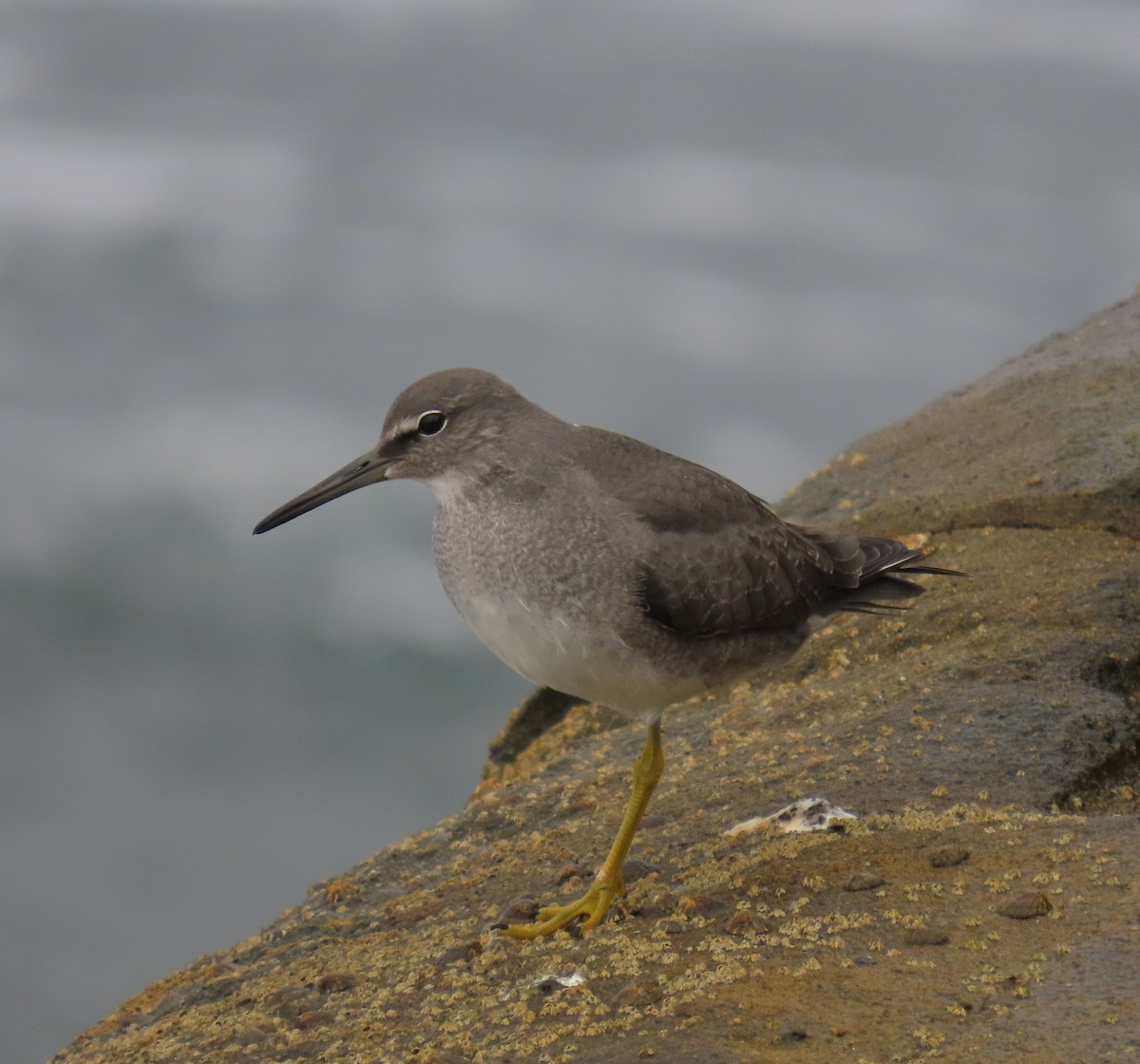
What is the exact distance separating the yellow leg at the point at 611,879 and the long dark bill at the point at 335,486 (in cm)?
186

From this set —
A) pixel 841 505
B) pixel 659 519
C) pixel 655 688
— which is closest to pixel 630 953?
pixel 655 688

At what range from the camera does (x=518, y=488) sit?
21.4 ft

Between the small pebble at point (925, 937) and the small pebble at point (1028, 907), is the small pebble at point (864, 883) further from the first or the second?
the small pebble at point (1028, 907)

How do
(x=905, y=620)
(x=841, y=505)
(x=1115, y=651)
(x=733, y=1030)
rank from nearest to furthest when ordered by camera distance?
(x=733, y=1030) < (x=1115, y=651) < (x=905, y=620) < (x=841, y=505)

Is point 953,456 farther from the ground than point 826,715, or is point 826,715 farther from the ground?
point 953,456

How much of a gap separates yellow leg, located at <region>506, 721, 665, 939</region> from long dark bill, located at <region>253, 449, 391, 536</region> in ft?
6.09

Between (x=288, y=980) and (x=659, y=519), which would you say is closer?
→ (x=288, y=980)

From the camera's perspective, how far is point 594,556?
20.5 ft

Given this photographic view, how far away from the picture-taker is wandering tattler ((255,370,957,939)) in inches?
245

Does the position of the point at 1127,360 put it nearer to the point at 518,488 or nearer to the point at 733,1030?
the point at 518,488

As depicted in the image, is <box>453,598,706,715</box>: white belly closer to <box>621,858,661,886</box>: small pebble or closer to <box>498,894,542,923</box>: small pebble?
<box>621,858,661,886</box>: small pebble

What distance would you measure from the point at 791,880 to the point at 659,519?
5.79ft

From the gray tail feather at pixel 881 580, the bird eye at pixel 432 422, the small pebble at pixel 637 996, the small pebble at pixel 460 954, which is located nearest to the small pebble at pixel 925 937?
the small pebble at pixel 637 996

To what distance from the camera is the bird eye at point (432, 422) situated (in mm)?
6777
